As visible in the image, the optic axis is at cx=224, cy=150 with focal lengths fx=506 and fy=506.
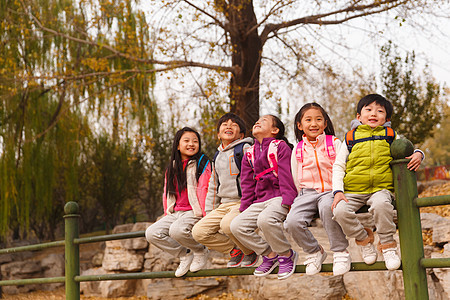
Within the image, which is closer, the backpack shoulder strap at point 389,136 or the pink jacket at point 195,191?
the backpack shoulder strap at point 389,136

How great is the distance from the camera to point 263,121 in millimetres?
3303

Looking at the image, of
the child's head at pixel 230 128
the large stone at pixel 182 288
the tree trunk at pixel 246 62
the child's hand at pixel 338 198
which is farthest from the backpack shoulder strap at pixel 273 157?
the large stone at pixel 182 288

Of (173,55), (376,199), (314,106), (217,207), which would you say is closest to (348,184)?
(376,199)

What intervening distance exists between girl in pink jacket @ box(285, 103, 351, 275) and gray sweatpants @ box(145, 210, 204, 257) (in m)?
0.84

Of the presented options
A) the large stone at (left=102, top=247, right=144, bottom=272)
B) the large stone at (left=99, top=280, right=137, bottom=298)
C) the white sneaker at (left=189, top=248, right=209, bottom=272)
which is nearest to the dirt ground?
the large stone at (left=99, top=280, right=137, bottom=298)

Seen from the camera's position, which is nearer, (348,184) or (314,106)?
(348,184)

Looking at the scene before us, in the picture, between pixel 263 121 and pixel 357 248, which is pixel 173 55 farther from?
pixel 263 121

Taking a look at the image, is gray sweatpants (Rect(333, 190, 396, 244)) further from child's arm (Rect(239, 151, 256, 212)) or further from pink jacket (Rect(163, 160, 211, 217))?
pink jacket (Rect(163, 160, 211, 217))

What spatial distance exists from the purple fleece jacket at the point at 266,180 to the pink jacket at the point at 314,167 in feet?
0.16

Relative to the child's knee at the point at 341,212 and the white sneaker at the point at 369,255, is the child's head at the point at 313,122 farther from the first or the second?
the white sneaker at the point at 369,255

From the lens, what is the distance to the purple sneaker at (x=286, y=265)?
2.86 metres

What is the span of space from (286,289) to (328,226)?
150 inches

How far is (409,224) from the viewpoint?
2.50 meters

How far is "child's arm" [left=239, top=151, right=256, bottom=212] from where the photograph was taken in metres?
3.18
